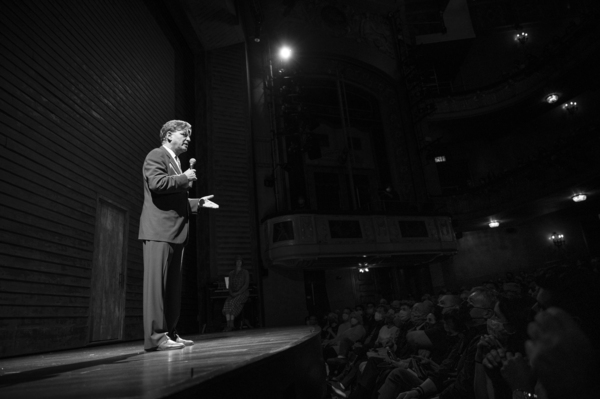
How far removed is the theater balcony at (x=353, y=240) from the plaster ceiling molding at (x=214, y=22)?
5.65 meters

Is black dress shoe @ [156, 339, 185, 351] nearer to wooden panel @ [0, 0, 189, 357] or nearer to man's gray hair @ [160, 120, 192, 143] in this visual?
man's gray hair @ [160, 120, 192, 143]

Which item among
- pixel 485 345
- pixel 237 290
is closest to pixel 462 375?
pixel 485 345

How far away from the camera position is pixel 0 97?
14.1ft

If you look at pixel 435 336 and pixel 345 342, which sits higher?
pixel 435 336

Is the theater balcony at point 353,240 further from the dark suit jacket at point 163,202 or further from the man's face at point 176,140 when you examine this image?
the dark suit jacket at point 163,202

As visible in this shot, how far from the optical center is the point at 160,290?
278 centimetres

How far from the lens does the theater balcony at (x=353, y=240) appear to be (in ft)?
39.6

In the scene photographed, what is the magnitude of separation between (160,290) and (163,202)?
2.19 feet

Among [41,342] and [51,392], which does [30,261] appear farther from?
[51,392]

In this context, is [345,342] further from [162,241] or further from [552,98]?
[552,98]

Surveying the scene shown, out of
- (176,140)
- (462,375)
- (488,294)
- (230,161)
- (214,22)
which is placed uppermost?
(214,22)

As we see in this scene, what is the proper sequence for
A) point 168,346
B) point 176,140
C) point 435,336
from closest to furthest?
point 168,346 → point 176,140 → point 435,336

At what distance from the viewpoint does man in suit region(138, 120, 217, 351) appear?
2.74m

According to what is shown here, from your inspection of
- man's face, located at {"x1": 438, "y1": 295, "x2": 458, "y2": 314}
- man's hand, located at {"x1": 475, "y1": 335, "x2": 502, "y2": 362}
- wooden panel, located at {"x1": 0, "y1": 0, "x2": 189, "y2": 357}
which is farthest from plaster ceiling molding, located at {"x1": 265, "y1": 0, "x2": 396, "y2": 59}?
man's hand, located at {"x1": 475, "y1": 335, "x2": 502, "y2": 362}
